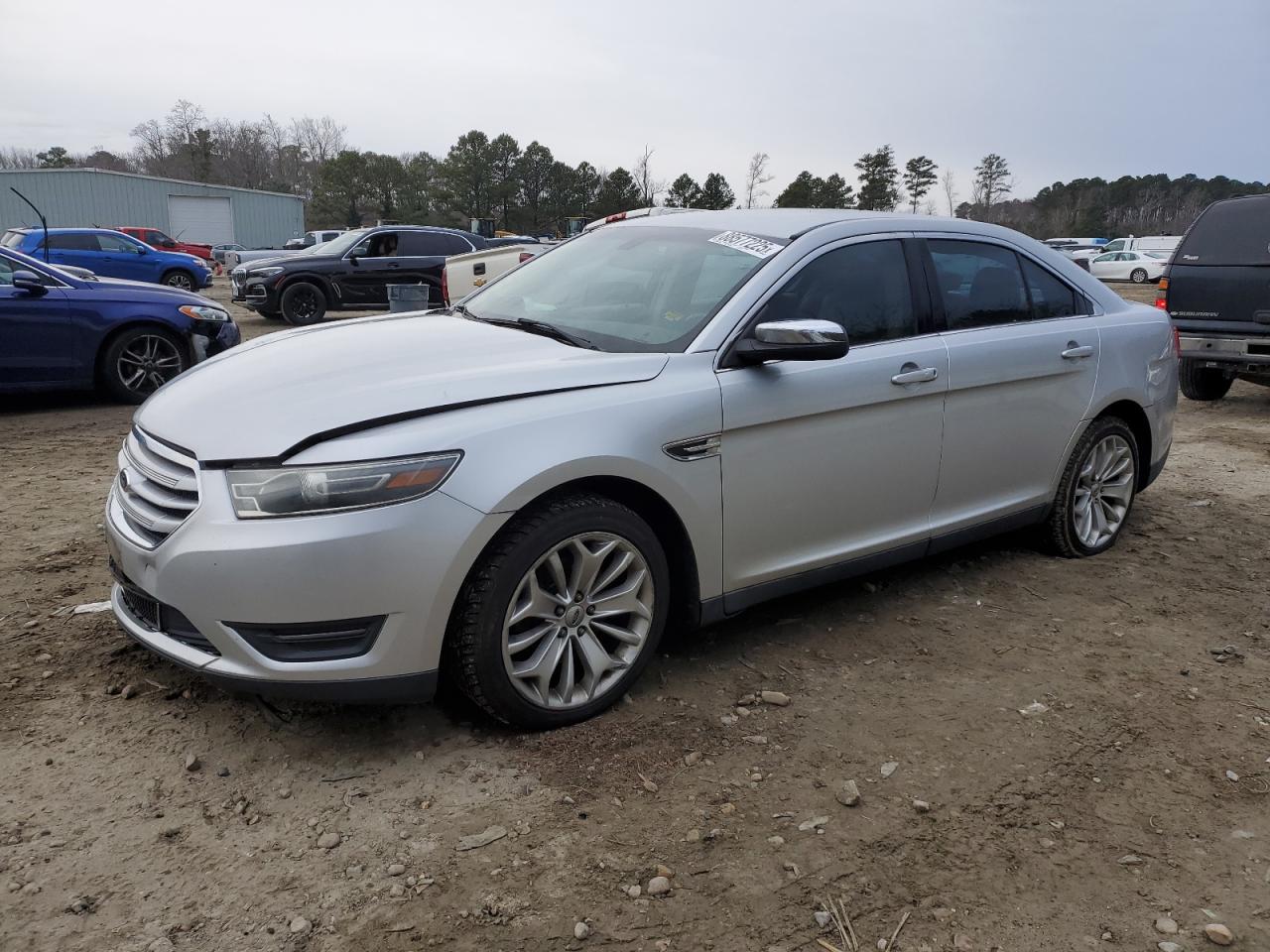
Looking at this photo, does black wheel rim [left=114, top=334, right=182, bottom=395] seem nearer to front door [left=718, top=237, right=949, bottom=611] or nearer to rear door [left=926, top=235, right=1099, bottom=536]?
front door [left=718, top=237, right=949, bottom=611]

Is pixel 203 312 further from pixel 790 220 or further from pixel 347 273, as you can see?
pixel 347 273

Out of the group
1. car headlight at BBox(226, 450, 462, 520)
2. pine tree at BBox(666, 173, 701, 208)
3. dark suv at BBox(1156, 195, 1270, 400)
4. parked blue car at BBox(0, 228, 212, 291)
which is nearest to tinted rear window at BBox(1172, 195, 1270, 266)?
dark suv at BBox(1156, 195, 1270, 400)

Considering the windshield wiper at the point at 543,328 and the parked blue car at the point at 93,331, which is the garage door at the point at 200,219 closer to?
the parked blue car at the point at 93,331

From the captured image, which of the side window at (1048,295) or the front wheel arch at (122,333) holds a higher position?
the side window at (1048,295)

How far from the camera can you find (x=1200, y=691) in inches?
138

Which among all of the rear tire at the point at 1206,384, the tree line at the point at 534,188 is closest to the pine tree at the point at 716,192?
the tree line at the point at 534,188

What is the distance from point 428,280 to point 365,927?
1502 cm

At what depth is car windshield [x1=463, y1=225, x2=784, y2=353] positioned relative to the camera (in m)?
3.43

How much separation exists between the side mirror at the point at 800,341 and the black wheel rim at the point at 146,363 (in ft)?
21.5

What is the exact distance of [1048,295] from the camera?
450 centimetres

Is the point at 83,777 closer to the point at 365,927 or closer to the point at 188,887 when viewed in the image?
the point at 188,887

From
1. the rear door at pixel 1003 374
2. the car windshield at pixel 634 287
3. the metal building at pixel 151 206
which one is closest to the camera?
the car windshield at pixel 634 287

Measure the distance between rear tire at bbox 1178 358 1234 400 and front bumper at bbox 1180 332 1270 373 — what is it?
90cm

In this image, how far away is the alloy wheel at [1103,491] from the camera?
4715mm
